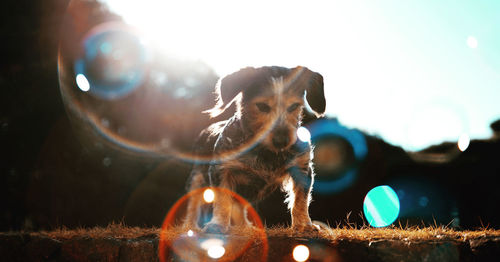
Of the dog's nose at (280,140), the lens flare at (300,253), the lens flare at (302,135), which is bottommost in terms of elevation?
the lens flare at (300,253)

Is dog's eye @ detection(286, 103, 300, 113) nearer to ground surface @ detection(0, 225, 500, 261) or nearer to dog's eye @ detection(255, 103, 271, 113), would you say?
dog's eye @ detection(255, 103, 271, 113)

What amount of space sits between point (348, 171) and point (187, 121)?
3.69 metres

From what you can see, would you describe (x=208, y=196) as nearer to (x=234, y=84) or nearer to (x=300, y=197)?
(x=300, y=197)

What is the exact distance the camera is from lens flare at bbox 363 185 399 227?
559 cm

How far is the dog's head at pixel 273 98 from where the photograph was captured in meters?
3.42

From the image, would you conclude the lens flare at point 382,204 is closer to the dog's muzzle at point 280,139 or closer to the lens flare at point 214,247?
the dog's muzzle at point 280,139

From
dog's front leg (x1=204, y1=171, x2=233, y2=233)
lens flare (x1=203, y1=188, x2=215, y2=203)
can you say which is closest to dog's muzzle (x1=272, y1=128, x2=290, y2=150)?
dog's front leg (x1=204, y1=171, x2=233, y2=233)

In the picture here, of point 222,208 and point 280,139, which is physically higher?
point 280,139

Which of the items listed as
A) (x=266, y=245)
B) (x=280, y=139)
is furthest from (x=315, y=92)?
(x=266, y=245)

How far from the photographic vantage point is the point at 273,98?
3533 mm

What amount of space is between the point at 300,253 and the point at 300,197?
0.98m

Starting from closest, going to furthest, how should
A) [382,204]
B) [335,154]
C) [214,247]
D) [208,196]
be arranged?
[214,247]
[208,196]
[382,204]
[335,154]

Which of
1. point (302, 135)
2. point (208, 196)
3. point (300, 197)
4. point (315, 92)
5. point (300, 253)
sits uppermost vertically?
point (315, 92)

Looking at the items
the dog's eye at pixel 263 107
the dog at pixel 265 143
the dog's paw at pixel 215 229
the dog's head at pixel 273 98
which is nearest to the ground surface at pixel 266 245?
the dog's paw at pixel 215 229
